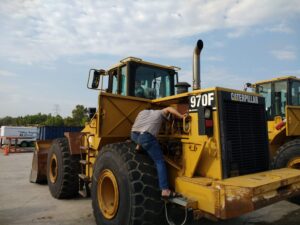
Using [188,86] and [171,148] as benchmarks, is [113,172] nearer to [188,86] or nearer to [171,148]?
[171,148]

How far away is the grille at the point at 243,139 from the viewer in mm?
4742

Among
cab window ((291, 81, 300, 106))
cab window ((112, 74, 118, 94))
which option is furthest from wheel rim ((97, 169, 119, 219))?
cab window ((291, 81, 300, 106))

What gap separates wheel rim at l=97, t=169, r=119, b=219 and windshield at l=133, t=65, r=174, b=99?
1.98 meters

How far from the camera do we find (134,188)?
4.71 m

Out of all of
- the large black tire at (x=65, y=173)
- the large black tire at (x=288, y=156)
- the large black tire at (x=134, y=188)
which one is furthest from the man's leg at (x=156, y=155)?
the large black tire at (x=65, y=173)

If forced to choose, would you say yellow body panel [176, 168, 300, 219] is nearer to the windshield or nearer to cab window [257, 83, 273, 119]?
the windshield

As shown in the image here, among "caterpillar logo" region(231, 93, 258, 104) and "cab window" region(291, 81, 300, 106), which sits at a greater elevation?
"cab window" region(291, 81, 300, 106)

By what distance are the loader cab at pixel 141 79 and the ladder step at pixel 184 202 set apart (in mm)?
2768

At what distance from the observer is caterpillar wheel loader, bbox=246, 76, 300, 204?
6555 mm

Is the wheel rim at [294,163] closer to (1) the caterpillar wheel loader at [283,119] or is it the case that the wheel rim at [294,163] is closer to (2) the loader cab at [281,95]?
(1) the caterpillar wheel loader at [283,119]

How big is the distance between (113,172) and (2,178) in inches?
299

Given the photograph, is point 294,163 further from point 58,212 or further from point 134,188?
point 58,212

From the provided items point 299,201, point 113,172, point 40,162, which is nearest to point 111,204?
point 113,172

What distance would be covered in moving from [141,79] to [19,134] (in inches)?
1002
